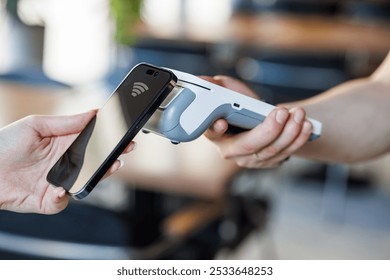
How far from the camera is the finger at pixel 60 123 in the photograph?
867 millimetres

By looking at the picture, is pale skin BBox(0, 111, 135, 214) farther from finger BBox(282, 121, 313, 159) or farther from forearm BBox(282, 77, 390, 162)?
forearm BBox(282, 77, 390, 162)

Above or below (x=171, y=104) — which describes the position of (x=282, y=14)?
below

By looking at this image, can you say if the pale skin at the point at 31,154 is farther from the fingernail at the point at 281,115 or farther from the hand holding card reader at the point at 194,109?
the fingernail at the point at 281,115

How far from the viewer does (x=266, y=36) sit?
372cm

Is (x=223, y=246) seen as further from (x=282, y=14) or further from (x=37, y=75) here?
(x=282, y=14)

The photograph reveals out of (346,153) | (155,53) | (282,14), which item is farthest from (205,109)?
(282,14)

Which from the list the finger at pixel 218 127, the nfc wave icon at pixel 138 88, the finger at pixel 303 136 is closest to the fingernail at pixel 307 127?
the finger at pixel 303 136

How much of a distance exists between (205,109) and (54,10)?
3.06 meters

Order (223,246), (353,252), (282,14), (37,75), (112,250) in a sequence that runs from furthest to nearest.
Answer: (282,14)
(353,252)
(37,75)
(223,246)
(112,250)

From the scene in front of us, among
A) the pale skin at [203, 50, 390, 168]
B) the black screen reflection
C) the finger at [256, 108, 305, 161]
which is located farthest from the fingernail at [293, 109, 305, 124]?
the black screen reflection

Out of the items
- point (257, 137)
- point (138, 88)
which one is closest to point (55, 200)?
point (138, 88)

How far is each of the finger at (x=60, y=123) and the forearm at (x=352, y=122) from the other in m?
0.37

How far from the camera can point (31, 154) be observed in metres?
0.89

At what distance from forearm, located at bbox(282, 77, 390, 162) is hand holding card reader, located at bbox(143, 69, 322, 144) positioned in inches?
10.4
